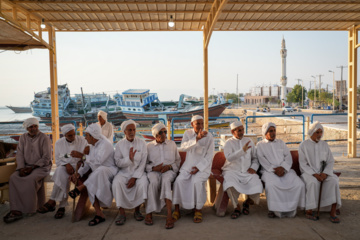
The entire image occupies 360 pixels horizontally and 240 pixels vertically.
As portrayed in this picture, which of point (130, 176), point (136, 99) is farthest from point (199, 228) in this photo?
point (136, 99)

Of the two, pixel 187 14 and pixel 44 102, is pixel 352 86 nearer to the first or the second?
pixel 187 14

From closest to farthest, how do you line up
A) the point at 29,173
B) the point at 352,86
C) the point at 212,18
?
the point at 29,173
the point at 212,18
the point at 352,86

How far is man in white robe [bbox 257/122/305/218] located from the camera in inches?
142

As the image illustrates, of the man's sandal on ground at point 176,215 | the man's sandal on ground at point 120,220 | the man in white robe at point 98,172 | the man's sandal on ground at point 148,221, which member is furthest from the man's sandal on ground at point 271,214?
the man in white robe at point 98,172

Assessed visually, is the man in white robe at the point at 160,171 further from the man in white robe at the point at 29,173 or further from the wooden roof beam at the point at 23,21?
the wooden roof beam at the point at 23,21

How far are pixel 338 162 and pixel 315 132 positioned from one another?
3.33 metres

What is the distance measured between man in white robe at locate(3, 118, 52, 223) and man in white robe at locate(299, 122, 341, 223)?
3577 millimetres

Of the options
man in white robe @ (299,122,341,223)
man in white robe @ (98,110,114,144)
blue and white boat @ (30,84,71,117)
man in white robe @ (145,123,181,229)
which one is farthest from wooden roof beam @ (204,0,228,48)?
blue and white boat @ (30,84,71,117)

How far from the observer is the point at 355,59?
6875 millimetres

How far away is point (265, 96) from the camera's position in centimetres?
10206

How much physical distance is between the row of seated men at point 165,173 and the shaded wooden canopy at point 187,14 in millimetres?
2545

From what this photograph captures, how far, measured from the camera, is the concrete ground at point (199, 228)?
313 cm

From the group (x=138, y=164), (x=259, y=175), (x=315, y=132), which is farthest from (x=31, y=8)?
(x=315, y=132)

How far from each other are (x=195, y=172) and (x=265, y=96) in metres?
103
